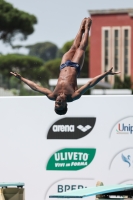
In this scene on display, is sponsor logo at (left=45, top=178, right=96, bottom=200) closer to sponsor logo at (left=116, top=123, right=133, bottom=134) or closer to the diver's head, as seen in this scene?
sponsor logo at (left=116, top=123, right=133, bottom=134)

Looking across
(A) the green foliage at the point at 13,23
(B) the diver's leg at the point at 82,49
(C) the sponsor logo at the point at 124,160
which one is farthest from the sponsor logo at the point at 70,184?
(A) the green foliage at the point at 13,23

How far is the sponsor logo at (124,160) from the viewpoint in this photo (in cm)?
1480

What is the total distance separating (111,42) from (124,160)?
7019cm

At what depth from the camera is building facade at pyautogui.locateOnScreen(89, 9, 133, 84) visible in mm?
77375

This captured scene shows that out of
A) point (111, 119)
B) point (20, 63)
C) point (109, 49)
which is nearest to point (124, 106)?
point (111, 119)

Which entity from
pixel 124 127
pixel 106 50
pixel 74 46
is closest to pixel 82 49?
pixel 74 46

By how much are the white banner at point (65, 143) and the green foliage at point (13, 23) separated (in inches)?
1935

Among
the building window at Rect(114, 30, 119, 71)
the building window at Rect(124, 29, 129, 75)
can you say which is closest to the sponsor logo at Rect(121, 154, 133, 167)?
the building window at Rect(124, 29, 129, 75)

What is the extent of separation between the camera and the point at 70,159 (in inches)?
592

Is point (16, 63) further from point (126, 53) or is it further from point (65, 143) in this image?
point (65, 143)

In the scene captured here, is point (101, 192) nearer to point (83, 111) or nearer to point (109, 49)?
point (83, 111)

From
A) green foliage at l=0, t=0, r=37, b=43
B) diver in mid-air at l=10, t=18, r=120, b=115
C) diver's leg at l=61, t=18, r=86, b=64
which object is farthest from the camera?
green foliage at l=0, t=0, r=37, b=43

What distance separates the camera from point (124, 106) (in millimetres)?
14766

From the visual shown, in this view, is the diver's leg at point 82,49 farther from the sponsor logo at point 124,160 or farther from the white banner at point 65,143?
the sponsor logo at point 124,160
